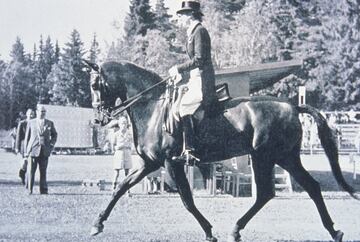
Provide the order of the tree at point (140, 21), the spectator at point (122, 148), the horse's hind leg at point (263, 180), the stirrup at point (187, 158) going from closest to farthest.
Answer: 1. the stirrup at point (187, 158)
2. the horse's hind leg at point (263, 180)
3. the spectator at point (122, 148)
4. the tree at point (140, 21)

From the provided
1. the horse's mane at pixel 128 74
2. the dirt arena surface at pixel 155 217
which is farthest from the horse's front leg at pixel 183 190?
the horse's mane at pixel 128 74

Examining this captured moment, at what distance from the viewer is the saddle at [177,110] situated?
8125 millimetres

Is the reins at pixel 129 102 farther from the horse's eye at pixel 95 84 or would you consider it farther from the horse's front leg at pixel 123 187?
the horse's front leg at pixel 123 187

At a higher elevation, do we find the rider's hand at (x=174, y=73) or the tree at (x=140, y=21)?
the tree at (x=140, y=21)

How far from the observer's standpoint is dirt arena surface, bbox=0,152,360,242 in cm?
841

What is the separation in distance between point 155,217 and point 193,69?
322 cm

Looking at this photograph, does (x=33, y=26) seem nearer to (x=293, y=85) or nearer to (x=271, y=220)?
(x=271, y=220)

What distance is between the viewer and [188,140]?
8.10 meters

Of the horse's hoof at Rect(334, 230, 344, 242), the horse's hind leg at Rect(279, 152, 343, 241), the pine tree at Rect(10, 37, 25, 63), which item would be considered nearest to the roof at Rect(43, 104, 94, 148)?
the pine tree at Rect(10, 37, 25, 63)

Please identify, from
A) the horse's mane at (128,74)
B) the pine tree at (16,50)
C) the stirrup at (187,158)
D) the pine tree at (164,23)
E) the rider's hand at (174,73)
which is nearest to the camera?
the rider's hand at (174,73)

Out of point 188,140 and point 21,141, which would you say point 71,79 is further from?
point 188,140

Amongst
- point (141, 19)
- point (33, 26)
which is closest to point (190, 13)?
point (33, 26)

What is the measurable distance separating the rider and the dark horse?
0.57 feet

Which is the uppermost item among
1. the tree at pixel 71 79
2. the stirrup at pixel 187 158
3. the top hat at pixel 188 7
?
the tree at pixel 71 79
